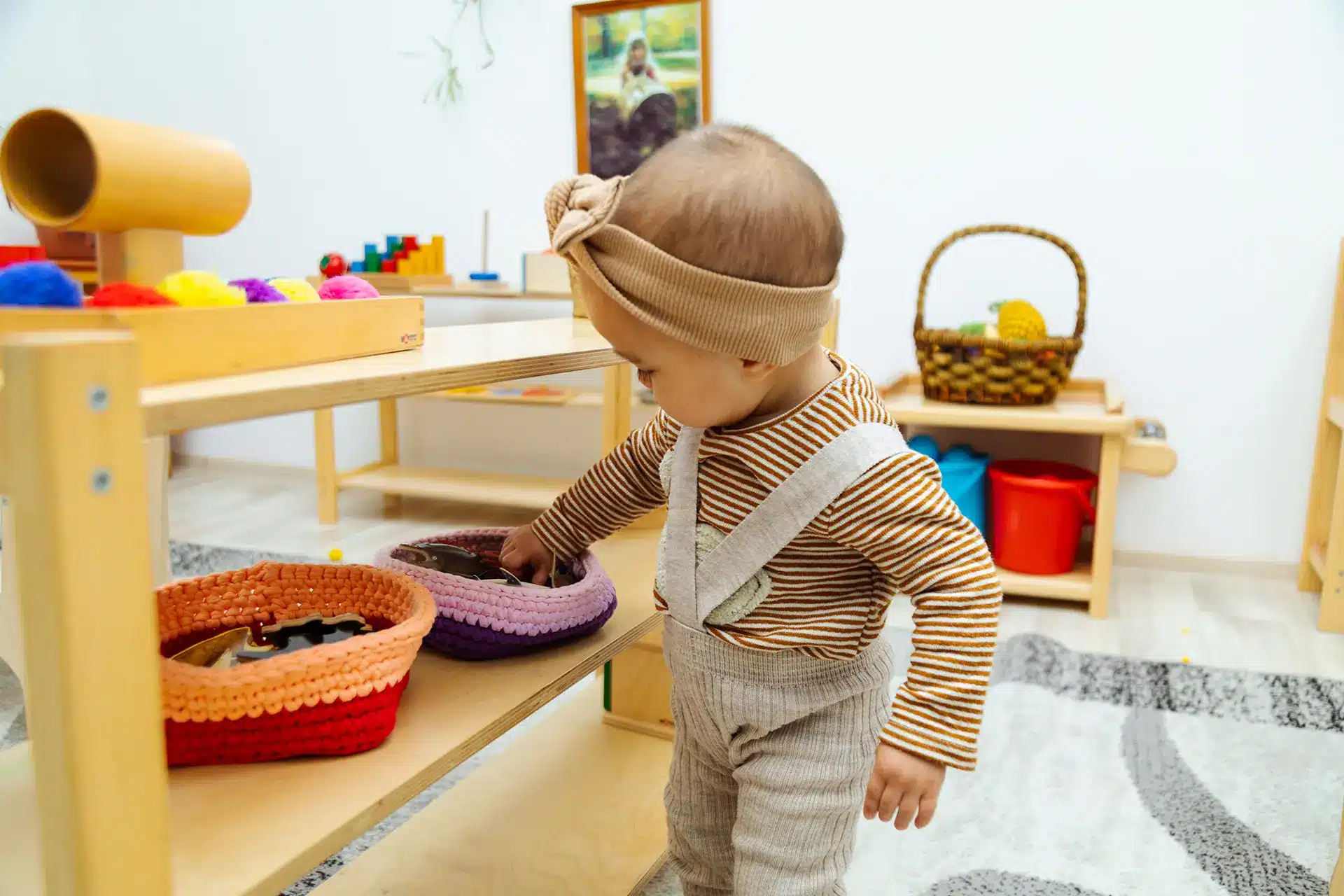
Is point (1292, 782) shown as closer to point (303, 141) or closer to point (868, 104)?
point (868, 104)

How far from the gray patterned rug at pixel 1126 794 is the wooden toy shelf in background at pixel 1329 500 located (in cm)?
33

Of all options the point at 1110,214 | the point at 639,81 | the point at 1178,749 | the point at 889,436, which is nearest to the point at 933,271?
the point at 1110,214

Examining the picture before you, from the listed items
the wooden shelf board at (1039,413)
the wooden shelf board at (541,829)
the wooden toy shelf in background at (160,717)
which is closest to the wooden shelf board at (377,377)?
the wooden toy shelf in background at (160,717)

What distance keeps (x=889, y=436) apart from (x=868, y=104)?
183 cm

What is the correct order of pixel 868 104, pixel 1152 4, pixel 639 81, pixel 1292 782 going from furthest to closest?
1. pixel 639 81
2. pixel 868 104
3. pixel 1152 4
4. pixel 1292 782

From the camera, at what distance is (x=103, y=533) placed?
0.44 meters

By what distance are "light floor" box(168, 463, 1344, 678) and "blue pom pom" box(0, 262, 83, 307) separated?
1639mm

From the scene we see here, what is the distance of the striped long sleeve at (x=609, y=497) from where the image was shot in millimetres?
963

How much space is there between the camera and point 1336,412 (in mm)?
1968

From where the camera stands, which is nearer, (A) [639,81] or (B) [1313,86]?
(B) [1313,86]

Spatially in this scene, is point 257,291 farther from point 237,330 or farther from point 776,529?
point 776,529

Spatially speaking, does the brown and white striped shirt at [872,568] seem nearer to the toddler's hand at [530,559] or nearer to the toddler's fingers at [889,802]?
the toddler's fingers at [889,802]

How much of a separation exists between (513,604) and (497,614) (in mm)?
16

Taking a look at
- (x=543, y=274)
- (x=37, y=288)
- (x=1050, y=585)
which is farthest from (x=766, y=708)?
(x=543, y=274)
